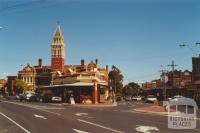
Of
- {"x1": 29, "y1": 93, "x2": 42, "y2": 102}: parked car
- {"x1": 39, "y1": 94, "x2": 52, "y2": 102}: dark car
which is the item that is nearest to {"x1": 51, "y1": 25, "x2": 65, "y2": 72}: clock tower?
{"x1": 29, "y1": 93, "x2": 42, "y2": 102}: parked car

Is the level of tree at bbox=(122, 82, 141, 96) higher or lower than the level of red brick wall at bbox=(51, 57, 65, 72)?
lower

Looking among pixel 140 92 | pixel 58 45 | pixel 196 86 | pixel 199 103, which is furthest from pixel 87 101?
pixel 140 92

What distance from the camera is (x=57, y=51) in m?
144

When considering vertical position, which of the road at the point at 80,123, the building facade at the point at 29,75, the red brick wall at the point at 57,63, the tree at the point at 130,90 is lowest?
the road at the point at 80,123

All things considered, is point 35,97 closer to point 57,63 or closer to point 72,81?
point 72,81

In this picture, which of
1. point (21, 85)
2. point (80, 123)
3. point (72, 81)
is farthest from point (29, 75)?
point (80, 123)

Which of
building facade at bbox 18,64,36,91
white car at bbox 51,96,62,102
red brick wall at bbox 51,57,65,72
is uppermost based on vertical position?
red brick wall at bbox 51,57,65,72

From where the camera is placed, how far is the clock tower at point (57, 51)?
142 m

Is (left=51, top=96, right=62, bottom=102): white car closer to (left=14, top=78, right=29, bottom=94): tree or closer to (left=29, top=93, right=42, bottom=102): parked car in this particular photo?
(left=29, top=93, right=42, bottom=102): parked car

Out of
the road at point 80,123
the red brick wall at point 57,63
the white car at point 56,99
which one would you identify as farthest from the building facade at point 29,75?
the road at point 80,123

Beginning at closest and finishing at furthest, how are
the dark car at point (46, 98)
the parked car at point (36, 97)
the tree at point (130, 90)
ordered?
the dark car at point (46, 98)
the parked car at point (36, 97)
the tree at point (130, 90)

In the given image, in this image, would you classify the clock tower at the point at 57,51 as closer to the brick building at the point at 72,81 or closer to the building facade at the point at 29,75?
the brick building at the point at 72,81

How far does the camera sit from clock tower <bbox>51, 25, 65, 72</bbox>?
468 feet

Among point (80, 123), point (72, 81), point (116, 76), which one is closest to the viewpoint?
point (80, 123)
